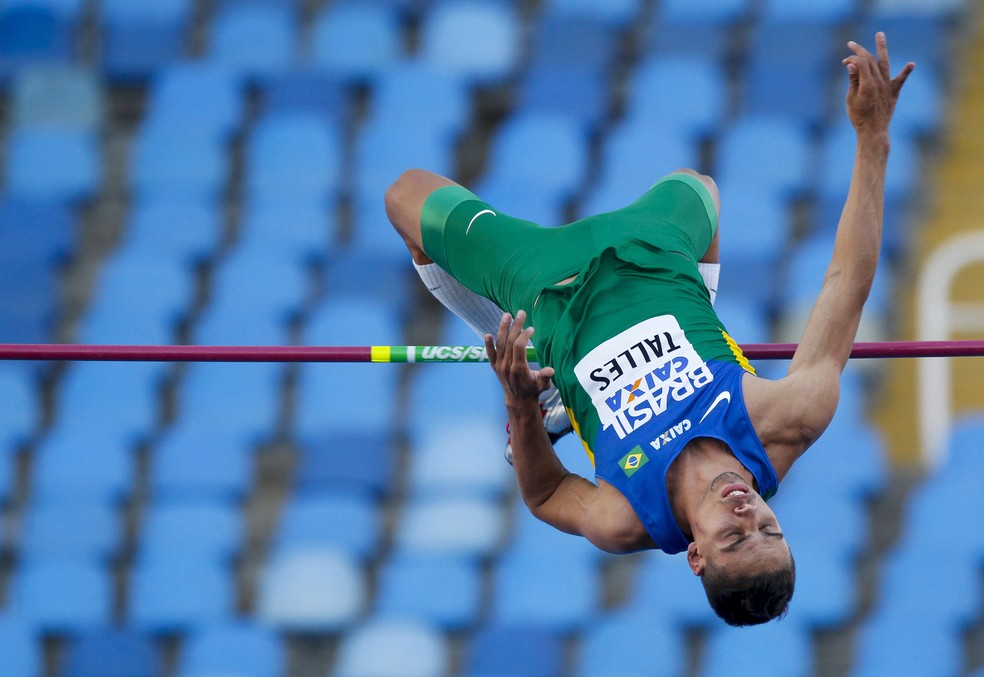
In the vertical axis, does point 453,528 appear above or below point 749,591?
above

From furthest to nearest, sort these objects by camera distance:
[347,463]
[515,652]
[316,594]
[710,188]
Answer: [347,463] < [316,594] < [515,652] < [710,188]

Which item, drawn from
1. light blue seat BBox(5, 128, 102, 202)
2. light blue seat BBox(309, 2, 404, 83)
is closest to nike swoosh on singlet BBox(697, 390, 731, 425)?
light blue seat BBox(309, 2, 404, 83)

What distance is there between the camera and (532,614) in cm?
646

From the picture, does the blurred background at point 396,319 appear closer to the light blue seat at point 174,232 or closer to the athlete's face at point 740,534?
the light blue seat at point 174,232

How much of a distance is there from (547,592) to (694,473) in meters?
3.06

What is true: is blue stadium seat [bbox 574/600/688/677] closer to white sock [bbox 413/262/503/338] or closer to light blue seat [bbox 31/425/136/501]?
white sock [bbox 413/262/503/338]

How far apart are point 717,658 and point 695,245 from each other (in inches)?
106

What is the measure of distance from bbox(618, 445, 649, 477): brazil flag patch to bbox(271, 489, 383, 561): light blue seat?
3348 mm

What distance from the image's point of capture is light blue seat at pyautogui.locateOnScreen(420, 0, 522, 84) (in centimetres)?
871

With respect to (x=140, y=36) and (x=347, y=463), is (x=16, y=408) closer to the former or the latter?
(x=347, y=463)

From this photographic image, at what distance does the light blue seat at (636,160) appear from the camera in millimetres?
7871

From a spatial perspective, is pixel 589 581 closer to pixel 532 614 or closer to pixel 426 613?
pixel 532 614

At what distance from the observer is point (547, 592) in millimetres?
6496

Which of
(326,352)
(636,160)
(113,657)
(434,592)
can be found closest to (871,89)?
(326,352)
